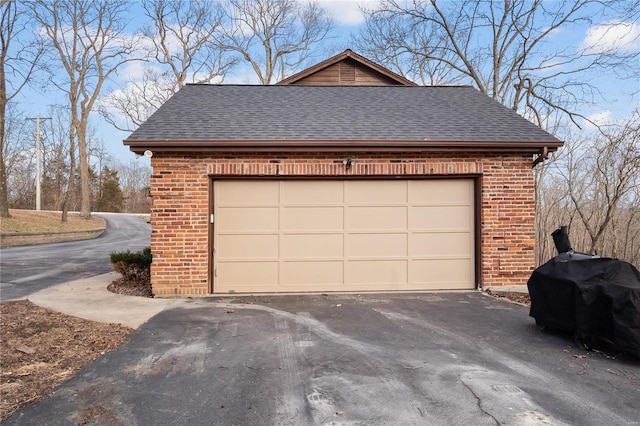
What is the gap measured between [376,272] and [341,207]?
145cm

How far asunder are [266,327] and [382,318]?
5.69 feet

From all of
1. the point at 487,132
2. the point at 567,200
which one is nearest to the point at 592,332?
the point at 487,132

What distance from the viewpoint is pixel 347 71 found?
13820mm

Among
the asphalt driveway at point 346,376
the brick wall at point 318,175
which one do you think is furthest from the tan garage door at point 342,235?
the asphalt driveway at point 346,376

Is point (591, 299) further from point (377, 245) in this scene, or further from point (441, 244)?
point (377, 245)

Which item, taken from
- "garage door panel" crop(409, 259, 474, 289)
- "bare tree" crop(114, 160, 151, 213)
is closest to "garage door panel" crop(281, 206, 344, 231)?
"garage door panel" crop(409, 259, 474, 289)

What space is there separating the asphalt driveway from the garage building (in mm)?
1755

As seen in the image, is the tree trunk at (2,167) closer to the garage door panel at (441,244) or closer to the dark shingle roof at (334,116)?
the dark shingle roof at (334,116)

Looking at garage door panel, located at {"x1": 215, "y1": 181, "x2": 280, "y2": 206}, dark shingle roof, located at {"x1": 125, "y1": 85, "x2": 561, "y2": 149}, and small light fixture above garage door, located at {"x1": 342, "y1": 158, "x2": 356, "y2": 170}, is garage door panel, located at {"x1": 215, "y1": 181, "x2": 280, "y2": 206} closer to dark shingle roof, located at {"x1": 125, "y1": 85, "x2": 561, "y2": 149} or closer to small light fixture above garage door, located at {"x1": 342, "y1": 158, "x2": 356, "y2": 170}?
dark shingle roof, located at {"x1": 125, "y1": 85, "x2": 561, "y2": 149}

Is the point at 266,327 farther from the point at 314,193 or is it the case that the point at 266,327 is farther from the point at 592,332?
the point at 592,332

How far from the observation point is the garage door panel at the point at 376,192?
26.0ft

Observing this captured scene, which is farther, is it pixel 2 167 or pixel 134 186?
pixel 134 186

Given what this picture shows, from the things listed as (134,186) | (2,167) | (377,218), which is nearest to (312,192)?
(377,218)

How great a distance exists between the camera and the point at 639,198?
1581 centimetres
